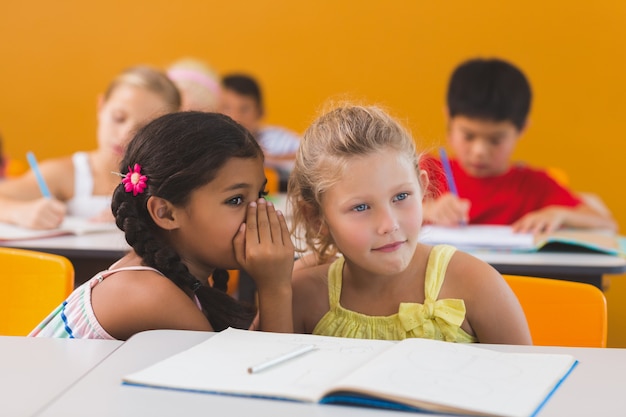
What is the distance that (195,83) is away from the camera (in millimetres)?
3582

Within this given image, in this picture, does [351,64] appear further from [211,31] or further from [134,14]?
[134,14]

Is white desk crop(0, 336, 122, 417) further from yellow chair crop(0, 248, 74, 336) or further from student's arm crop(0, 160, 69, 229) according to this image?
student's arm crop(0, 160, 69, 229)

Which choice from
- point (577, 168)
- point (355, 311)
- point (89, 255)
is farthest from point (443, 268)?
point (577, 168)

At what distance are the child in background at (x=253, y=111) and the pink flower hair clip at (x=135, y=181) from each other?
2.81 m

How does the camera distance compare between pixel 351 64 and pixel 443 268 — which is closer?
pixel 443 268

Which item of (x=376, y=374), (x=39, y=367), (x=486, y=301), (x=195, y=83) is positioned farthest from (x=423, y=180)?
(x=195, y=83)

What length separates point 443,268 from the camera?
142 cm

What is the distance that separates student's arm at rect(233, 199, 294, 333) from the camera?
141 cm

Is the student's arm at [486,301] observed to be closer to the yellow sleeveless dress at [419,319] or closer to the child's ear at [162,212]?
the yellow sleeveless dress at [419,319]

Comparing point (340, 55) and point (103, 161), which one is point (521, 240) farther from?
point (340, 55)

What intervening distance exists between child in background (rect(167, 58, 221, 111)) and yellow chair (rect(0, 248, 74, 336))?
1.76 metres

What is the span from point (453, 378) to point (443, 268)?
1.67 ft

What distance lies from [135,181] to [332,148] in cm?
32

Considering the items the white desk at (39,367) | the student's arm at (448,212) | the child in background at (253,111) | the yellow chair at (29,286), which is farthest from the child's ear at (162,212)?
the child in background at (253,111)
